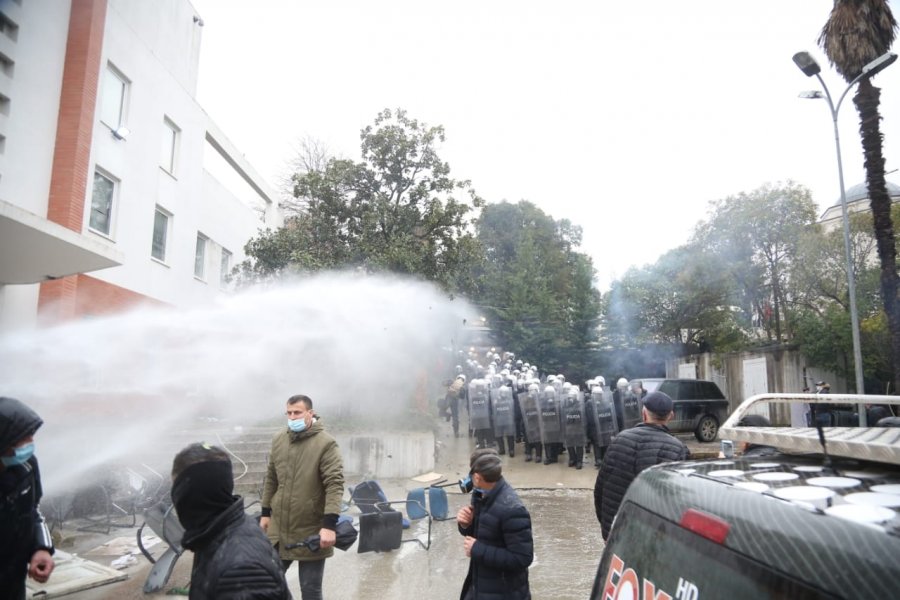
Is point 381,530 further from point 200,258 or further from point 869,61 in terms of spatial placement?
point 869,61

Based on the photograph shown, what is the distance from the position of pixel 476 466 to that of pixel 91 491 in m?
6.99

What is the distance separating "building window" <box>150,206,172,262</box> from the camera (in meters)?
14.3

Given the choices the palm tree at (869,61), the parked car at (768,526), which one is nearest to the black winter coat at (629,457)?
the parked car at (768,526)

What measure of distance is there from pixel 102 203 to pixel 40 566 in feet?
36.7

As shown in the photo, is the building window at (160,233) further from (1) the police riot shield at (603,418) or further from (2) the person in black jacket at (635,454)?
(2) the person in black jacket at (635,454)

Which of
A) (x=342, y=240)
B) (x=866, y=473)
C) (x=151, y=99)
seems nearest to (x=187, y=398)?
(x=342, y=240)

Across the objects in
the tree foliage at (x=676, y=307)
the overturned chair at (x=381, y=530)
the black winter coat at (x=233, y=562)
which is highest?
the tree foliage at (x=676, y=307)

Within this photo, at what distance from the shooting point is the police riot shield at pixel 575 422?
35.6 feet

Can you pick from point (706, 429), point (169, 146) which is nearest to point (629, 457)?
point (706, 429)

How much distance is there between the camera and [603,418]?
435 inches

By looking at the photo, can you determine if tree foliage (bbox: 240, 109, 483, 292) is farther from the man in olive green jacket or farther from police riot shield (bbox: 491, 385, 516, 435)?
the man in olive green jacket

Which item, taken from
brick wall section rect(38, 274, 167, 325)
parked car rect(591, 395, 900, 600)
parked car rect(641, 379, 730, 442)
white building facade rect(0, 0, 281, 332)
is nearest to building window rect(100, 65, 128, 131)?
white building facade rect(0, 0, 281, 332)

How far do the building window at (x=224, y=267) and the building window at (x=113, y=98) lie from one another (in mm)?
6611

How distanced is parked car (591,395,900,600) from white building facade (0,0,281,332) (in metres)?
6.69
